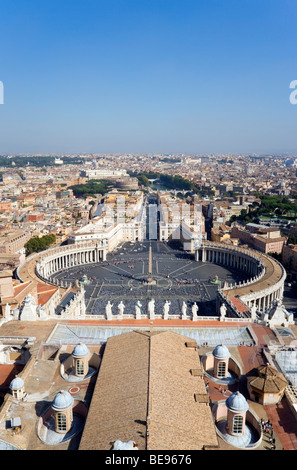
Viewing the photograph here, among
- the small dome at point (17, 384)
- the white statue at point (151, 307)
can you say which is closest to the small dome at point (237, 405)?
the small dome at point (17, 384)

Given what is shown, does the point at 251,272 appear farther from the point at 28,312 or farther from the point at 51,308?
the point at 28,312

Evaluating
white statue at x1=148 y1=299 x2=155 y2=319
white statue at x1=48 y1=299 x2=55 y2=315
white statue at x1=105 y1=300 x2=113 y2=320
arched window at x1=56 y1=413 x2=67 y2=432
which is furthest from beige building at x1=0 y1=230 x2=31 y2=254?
arched window at x1=56 y1=413 x2=67 y2=432

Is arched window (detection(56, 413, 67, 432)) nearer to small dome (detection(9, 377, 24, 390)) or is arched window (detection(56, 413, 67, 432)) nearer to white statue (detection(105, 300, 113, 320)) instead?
small dome (detection(9, 377, 24, 390))

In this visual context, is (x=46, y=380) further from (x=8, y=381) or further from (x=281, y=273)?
(x=281, y=273)

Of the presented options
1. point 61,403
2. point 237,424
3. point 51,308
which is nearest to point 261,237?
point 51,308

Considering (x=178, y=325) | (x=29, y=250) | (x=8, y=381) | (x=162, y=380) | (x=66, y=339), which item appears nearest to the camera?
(x=162, y=380)
